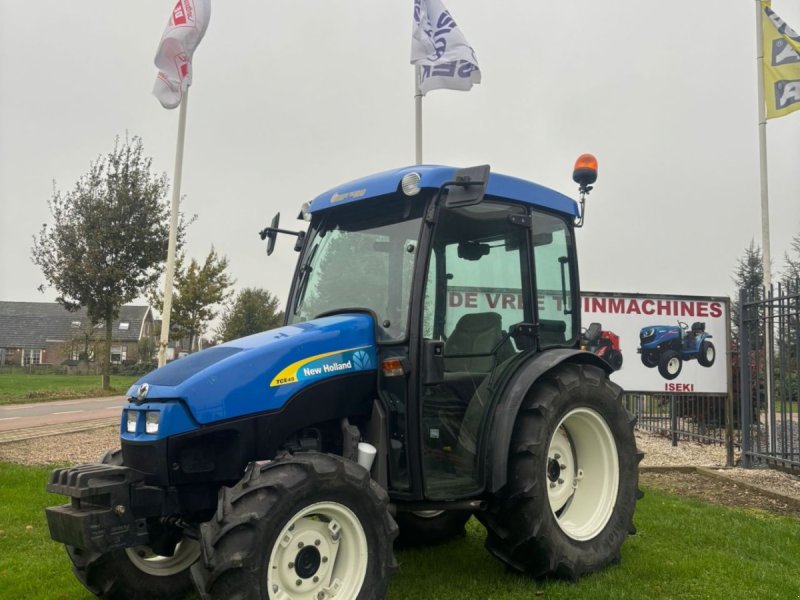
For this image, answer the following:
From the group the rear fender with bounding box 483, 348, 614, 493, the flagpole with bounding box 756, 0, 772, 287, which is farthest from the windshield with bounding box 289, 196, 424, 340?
the flagpole with bounding box 756, 0, 772, 287

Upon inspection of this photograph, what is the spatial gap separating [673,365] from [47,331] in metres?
56.7

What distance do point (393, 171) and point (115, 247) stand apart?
53.3ft

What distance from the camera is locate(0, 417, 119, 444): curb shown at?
11.2 m

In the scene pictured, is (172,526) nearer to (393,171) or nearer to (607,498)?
(393,171)

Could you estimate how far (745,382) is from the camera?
30.8 feet

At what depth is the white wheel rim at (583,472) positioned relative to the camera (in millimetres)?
4707

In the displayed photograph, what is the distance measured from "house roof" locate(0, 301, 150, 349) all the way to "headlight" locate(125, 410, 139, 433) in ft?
180

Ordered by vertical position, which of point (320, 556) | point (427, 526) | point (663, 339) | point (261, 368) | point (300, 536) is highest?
point (663, 339)

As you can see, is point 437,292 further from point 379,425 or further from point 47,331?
point 47,331

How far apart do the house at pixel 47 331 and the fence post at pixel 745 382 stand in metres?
49.8

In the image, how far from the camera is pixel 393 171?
4387 mm

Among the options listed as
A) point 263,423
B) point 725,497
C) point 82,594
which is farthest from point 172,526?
point 725,497

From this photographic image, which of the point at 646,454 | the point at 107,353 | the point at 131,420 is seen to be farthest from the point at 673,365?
the point at 107,353

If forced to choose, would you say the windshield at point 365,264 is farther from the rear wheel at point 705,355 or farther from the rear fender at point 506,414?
the rear wheel at point 705,355
